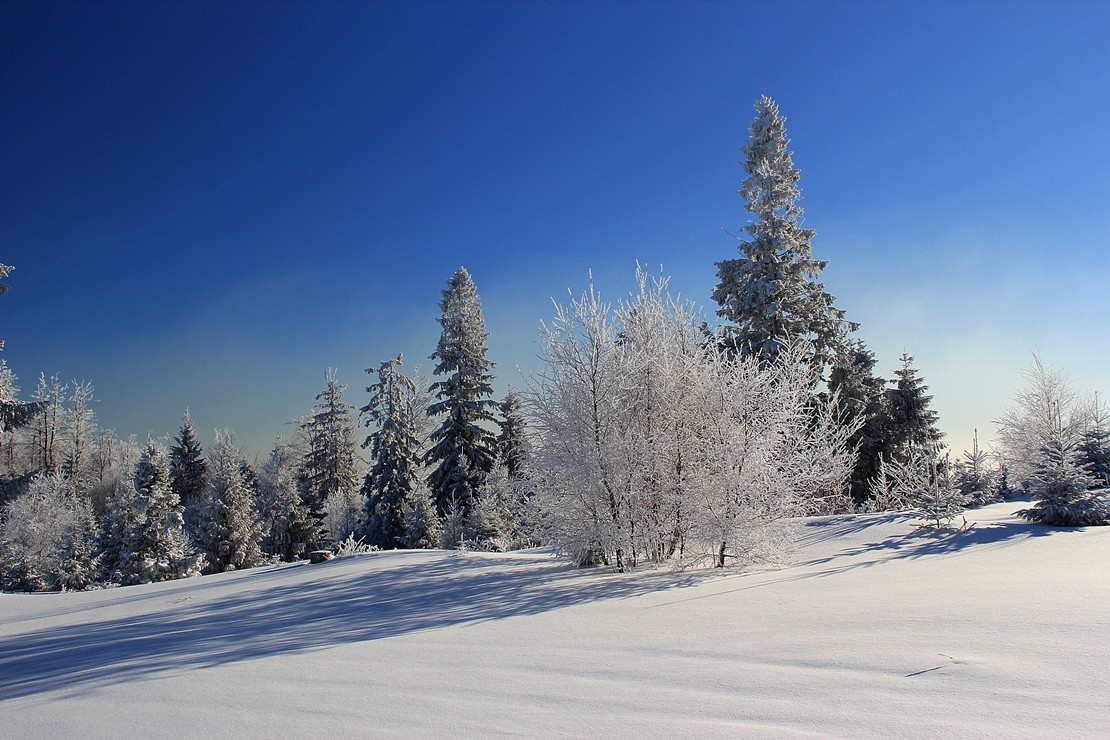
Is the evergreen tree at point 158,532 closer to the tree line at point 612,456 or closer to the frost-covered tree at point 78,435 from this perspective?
the tree line at point 612,456

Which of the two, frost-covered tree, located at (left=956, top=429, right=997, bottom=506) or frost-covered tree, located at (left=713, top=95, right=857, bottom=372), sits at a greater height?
frost-covered tree, located at (left=713, top=95, right=857, bottom=372)

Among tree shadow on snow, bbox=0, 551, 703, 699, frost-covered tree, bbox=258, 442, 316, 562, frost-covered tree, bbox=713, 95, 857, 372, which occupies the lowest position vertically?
frost-covered tree, bbox=258, 442, 316, 562

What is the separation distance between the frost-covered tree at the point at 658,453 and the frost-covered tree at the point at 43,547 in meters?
28.2

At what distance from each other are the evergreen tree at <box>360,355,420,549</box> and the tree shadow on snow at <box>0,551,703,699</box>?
19123 millimetres

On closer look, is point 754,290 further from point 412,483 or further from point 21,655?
point 21,655

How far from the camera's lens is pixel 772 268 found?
23000 millimetres

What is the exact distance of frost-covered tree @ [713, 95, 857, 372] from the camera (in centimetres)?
2284

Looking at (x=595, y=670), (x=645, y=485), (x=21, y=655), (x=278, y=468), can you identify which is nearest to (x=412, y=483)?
(x=278, y=468)

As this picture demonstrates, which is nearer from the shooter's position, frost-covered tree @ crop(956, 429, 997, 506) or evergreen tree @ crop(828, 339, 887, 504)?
frost-covered tree @ crop(956, 429, 997, 506)

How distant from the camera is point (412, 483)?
3094cm

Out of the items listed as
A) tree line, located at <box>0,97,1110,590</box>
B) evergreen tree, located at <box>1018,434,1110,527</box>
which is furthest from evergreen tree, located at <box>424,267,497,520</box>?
evergreen tree, located at <box>1018,434,1110,527</box>

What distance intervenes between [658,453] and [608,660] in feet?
17.3

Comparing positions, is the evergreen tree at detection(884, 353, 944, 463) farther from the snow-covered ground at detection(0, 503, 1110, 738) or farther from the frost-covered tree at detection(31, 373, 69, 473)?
the frost-covered tree at detection(31, 373, 69, 473)

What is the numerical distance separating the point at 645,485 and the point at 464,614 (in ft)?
13.5
